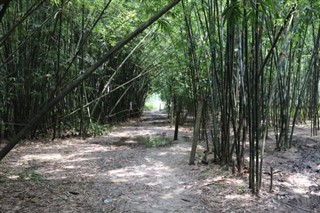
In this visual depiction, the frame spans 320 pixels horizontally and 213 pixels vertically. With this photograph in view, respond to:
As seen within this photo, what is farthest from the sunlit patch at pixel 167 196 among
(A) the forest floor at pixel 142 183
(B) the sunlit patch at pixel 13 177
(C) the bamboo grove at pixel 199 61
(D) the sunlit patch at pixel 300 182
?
(B) the sunlit patch at pixel 13 177

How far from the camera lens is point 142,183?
3391mm

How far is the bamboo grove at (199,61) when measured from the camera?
3166mm

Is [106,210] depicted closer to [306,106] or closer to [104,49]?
[104,49]

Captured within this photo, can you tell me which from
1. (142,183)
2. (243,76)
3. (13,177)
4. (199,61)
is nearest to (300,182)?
(243,76)

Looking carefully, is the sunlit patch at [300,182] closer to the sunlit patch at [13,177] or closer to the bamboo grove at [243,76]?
the bamboo grove at [243,76]

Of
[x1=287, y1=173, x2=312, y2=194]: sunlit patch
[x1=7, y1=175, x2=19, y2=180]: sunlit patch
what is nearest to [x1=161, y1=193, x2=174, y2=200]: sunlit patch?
[x1=287, y1=173, x2=312, y2=194]: sunlit patch

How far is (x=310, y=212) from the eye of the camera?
270 cm

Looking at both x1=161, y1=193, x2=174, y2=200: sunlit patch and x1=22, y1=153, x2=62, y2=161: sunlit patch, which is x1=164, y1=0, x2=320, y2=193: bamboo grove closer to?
x1=161, y1=193, x2=174, y2=200: sunlit patch

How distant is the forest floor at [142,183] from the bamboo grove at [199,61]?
269mm

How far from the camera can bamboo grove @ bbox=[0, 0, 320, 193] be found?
317cm

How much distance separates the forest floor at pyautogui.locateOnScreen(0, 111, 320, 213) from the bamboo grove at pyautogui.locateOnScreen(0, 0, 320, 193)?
0.27m

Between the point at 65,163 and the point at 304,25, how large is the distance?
188 inches

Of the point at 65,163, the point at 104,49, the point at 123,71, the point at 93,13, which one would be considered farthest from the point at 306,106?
the point at 65,163

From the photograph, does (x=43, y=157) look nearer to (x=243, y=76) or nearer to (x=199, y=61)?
(x=199, y=61)
